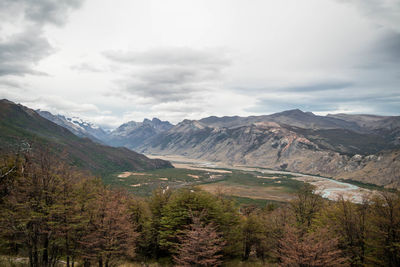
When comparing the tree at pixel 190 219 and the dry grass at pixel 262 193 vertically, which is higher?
the tree at pixel 190 219

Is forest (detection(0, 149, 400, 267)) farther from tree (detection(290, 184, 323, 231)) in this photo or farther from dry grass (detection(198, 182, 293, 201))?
dry grass (detection(198, 182, 293, 201))

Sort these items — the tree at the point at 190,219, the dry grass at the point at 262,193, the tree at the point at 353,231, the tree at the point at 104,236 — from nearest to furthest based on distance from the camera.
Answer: the tree at the point at 104,236 < the tree at the point at 353,231 < the tree at the point at 190,219 < the dry grass at the point at 262,193

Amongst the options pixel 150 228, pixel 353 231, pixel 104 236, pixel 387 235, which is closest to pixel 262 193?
pixel 150 228

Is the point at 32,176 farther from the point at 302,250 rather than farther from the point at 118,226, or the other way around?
the point at 302,250

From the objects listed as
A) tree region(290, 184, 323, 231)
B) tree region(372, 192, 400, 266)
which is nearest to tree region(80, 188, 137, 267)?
tree region(372, 192, 400, 266)

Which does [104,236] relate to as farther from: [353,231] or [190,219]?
[353,231]

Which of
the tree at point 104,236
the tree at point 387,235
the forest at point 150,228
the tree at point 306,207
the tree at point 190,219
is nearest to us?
the forest at point 150,228

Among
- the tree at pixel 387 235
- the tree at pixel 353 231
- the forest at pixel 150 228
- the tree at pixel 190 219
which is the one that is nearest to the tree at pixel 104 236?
the forest at pixel 150 228

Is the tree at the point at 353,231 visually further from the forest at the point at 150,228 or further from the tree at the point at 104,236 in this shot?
the tree at the point at 104,236

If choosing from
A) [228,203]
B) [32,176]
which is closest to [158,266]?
[228,203]
